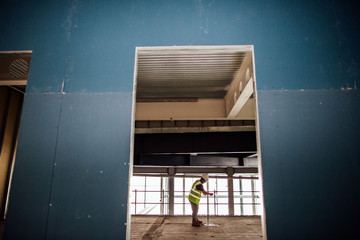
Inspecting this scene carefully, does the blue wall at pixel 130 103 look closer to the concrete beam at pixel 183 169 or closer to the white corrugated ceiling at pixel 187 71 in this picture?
the white corrugated ceiling at pixel 187 71

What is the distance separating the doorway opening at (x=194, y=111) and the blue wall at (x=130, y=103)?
24cm

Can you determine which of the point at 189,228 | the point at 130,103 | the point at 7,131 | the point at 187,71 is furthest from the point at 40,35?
the point at 189,228

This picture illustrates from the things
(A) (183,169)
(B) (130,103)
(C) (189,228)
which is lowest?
(C) (189,228)

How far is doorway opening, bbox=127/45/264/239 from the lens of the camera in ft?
16.4

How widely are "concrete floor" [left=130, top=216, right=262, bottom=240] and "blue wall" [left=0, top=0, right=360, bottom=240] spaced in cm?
278

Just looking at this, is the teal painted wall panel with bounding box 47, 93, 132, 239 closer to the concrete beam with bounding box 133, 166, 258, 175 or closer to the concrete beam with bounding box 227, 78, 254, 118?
the concrete beam with bounding box 227, 78, 254, 118

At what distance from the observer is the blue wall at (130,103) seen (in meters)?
3.16

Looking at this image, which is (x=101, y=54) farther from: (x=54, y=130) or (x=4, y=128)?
(x=4, y=128)

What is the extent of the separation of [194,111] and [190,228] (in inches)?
152

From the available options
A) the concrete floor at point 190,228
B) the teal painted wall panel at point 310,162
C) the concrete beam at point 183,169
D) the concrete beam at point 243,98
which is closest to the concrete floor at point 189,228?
the concrete floor at point 190,228

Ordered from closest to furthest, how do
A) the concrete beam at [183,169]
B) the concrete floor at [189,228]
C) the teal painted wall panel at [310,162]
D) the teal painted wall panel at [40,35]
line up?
the teal painted wall panel at [310,162] < the teal painted wall panel at [40,35] < the concrete floor at [189,228] < the concrete beam at [183,169]

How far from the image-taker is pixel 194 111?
27.9 feet

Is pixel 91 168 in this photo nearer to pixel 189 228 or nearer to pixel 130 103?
pixel 130 103

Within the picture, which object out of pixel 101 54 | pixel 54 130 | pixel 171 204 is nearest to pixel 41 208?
pixel 54 130
